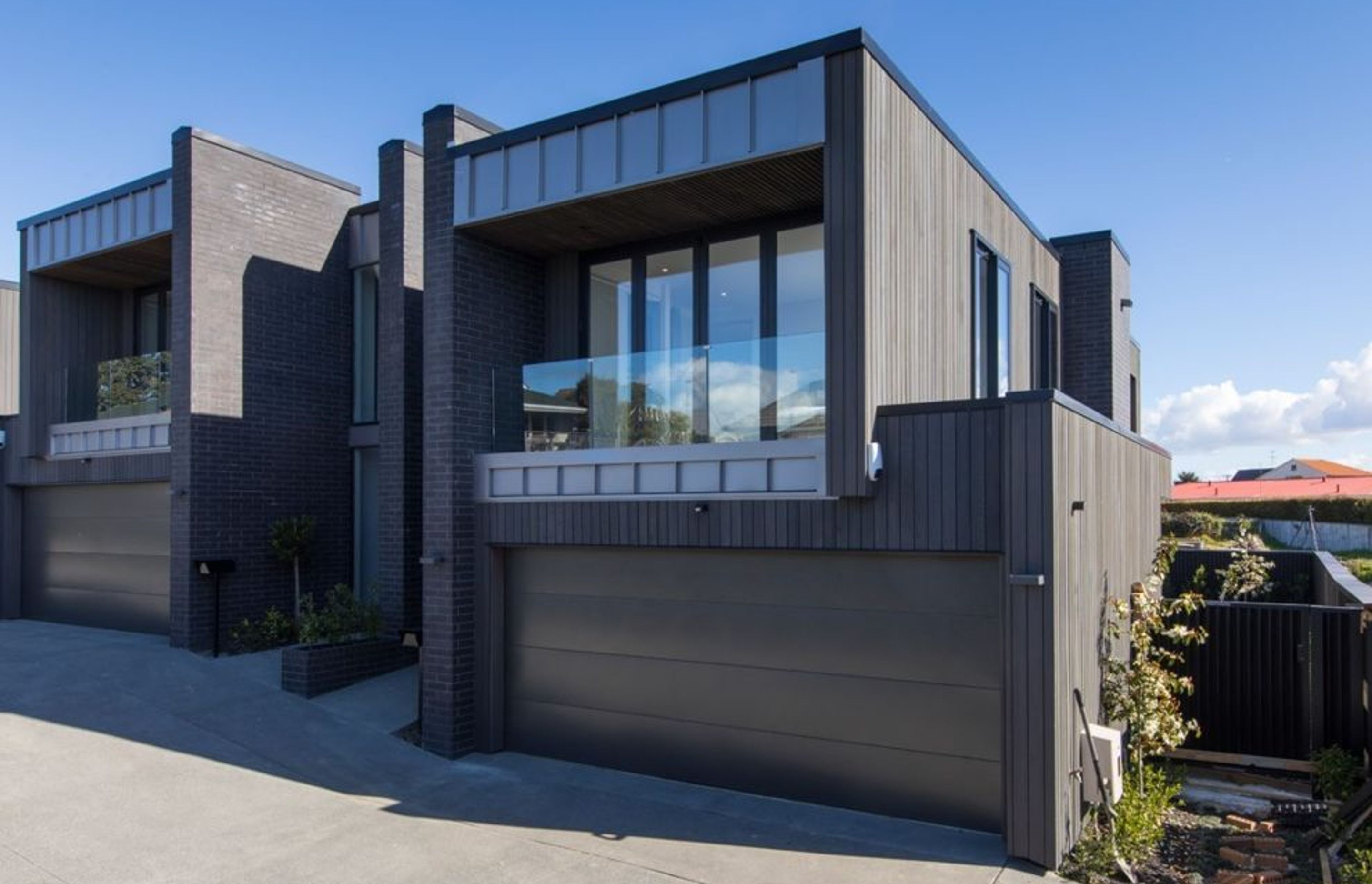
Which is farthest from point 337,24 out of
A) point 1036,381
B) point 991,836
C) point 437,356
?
point 991,836

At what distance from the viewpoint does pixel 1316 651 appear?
8.55m

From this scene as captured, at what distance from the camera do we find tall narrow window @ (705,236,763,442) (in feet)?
27.2

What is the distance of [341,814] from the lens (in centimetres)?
761

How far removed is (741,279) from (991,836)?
566cm

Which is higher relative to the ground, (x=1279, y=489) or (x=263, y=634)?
(x=1279, y=489)

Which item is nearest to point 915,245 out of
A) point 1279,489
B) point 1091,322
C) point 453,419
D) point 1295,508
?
point 453,419

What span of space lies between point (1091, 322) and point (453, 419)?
10096 millimetres

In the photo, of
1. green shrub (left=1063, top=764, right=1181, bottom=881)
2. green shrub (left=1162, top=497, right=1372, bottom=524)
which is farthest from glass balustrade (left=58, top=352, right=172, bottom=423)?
green shrub (left=1162, top=497, right=1372, bottom=524)

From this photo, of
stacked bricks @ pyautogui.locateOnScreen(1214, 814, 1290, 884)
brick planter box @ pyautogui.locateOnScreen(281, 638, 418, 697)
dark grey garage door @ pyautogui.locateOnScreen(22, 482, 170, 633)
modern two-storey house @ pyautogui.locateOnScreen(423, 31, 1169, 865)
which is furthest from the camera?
dark grey garage door @ pyautogui.locateOnScreen(22, 482, 170, 633)

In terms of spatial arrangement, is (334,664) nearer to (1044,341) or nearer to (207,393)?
(207,393)

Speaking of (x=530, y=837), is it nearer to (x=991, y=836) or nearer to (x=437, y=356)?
(x=991, y=836)

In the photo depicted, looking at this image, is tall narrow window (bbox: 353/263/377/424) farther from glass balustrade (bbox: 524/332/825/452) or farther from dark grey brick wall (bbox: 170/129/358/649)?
glass balustrade (bbox: 524/332/825/452)

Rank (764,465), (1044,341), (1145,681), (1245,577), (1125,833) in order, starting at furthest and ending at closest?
(1044,341)
(1245,577)
(764,465)
(1145,681)
(1125,833)

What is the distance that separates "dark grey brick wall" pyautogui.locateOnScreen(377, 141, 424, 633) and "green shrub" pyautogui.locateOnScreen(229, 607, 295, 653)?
1.65m
